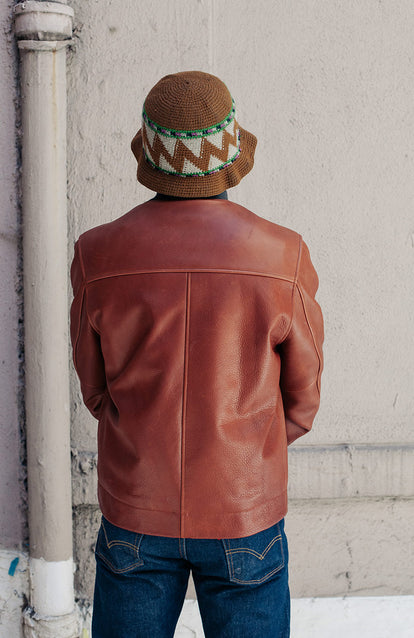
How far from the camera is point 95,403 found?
1.89m

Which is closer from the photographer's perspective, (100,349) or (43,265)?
(100,349)

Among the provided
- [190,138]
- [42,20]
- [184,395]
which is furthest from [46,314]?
[190,138]

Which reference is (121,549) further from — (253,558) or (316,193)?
(316,193)

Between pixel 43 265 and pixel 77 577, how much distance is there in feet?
4.09

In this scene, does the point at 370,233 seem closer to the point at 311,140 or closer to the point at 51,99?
the point at 311,140

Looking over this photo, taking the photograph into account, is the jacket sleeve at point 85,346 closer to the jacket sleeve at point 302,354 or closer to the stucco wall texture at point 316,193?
the jacket sleeve at point 302,354

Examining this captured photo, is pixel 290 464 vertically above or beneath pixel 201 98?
beneath

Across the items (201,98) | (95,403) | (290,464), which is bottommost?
(290,464)

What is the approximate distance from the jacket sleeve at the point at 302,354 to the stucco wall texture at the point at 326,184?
888 millimetres

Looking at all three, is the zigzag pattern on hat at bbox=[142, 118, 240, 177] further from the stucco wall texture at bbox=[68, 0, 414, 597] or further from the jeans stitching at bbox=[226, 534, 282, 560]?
the stucco wall texture at bbox=[68, 0, 414, 597]

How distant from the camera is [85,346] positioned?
1757 millimetres

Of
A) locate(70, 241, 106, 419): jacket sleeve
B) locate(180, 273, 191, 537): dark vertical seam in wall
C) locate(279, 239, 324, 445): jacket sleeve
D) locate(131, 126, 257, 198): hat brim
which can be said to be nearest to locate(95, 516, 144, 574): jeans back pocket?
locate(180, 273, 191, 537): dark vertical seam in wall

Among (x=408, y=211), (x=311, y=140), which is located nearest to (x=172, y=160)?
(x=311, y=140)

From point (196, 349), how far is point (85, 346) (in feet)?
1.12
